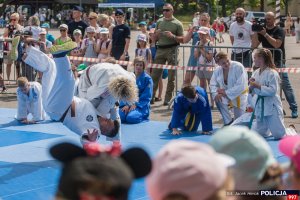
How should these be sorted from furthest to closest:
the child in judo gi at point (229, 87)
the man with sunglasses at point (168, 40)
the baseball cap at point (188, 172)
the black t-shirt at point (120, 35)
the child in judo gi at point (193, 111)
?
the black t-shirt at point (120, 35), the man with sunglasses at point (168, 40), the child in judo gi at point (229, 87), the child in judo gi at point (193, 111), the baseball cap at point (188, 172)

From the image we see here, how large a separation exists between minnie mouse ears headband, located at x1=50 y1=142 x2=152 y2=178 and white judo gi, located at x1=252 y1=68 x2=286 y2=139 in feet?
25.3

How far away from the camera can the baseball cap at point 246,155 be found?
114 inches

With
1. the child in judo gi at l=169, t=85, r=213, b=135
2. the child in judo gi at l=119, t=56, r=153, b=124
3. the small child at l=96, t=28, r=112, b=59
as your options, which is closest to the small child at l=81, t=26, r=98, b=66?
the small child at l=96, t=28, r=112, b=59

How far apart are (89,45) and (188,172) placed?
1286cm

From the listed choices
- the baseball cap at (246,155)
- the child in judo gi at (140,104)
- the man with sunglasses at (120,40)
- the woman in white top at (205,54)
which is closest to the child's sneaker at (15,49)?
the man with sunglasses at (120,40)

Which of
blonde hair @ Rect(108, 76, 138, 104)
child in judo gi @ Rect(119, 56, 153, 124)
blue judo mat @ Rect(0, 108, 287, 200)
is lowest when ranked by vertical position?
blue judo mat @ Rect(0, 108, 287, 200)

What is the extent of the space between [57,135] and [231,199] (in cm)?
849

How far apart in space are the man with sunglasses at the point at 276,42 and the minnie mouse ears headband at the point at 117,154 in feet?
33.0

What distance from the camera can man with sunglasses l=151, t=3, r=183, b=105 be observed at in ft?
45.0

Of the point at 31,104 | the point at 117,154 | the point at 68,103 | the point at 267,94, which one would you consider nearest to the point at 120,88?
the point at 68,103

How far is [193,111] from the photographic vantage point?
11.1m

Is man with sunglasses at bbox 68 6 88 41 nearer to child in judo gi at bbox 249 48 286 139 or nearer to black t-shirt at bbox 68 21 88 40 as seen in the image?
black t-shirt at bbox 68 21 88 40

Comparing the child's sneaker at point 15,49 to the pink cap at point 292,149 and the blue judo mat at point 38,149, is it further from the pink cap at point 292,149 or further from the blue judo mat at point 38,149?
the pink cap at point 292,149

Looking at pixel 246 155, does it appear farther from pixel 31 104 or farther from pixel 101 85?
pixel 31 104
